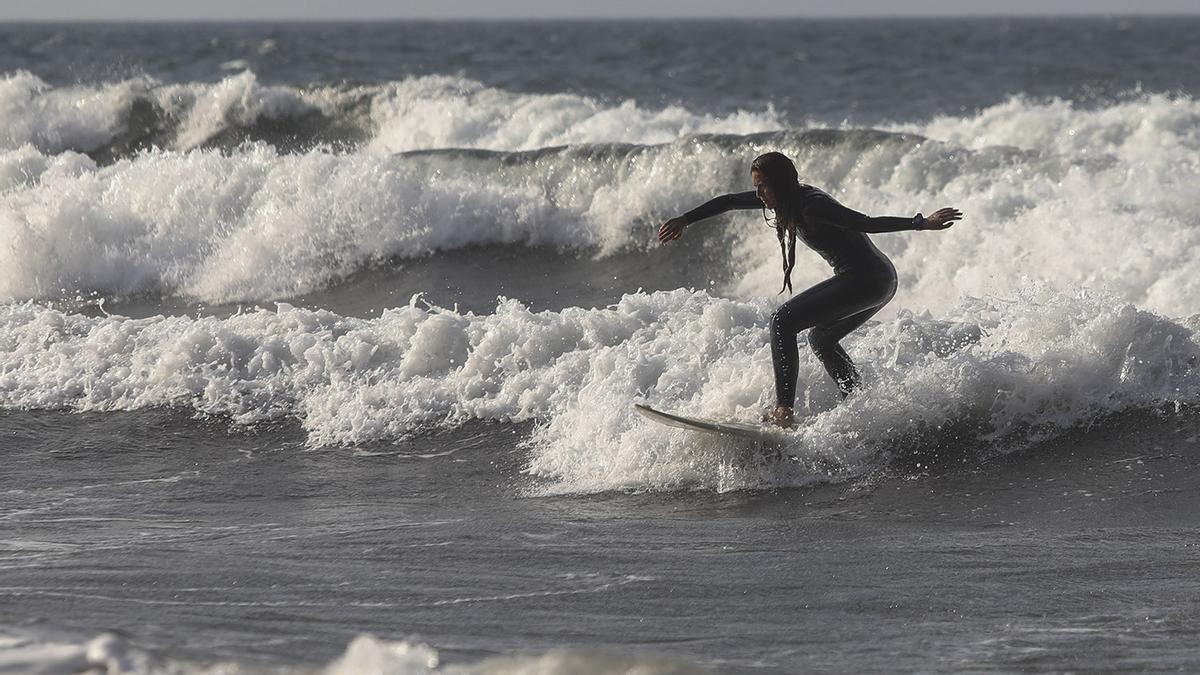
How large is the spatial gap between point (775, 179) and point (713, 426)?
4.05ft

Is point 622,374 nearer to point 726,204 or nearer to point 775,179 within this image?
point 726,204

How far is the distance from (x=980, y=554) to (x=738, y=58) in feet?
124

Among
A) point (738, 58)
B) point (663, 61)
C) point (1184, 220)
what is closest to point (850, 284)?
point (1184, 220)

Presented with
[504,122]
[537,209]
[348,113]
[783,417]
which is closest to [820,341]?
[783,417]

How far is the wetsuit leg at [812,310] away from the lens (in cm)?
737

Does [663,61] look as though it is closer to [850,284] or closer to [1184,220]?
[1184,220]

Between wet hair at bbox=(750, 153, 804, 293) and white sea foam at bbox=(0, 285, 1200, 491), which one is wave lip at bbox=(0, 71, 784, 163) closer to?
white sea foam at bbox=(0, 285, 1200, 491)

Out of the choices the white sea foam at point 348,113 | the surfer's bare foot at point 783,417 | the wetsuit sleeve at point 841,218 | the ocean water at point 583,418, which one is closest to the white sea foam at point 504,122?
the white sea foam at point 348,113

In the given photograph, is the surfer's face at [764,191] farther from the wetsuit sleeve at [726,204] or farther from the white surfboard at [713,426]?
the white surfboard at [713,426]

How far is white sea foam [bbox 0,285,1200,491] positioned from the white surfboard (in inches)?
4.4

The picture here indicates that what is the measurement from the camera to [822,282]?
7.37 metres

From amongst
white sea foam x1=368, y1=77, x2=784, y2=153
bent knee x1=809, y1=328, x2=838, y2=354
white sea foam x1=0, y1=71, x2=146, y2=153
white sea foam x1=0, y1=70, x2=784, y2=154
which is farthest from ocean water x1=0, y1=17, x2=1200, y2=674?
white sea foam x1=0, y1=71, x2=146, y2=153

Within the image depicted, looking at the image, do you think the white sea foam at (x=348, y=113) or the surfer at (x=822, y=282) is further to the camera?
the white sea foam at (x=348, y=113)

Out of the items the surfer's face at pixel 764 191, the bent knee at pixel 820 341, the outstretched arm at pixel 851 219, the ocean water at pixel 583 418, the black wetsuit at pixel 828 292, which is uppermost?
the surfer's face at pixel 764 191
